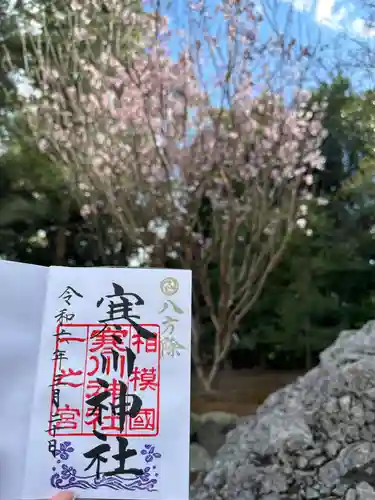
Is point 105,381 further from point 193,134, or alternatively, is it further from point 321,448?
point 193,134

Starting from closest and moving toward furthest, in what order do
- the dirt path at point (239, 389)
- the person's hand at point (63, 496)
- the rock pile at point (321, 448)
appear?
the person's hand at point (63, 496)
the rock pile at point (321, 448)
the dirt path at point (239, 389)

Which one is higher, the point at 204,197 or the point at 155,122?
the point at 155,122

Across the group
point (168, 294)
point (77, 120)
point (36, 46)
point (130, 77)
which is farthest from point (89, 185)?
point (168, 294)

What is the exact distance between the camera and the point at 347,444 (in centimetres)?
126

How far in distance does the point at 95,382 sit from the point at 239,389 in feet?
6.23

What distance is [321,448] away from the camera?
129cm

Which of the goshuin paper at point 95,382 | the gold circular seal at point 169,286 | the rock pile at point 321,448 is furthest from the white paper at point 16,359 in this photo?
the rock pile at point 321,448

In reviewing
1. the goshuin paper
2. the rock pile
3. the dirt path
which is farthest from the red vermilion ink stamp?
the dirt path

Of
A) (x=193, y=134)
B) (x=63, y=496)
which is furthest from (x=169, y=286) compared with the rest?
(x=193, y=134)

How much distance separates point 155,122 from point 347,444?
5.19ft

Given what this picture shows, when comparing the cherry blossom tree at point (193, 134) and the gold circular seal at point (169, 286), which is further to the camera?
the cherry blossom tree at point (193, 134)

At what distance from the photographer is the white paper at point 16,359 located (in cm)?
52

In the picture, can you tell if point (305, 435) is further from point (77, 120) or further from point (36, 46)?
point (36, 46)

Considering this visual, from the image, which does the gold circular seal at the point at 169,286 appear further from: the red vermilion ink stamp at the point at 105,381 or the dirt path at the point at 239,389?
the dirt path at the point at 239,389
